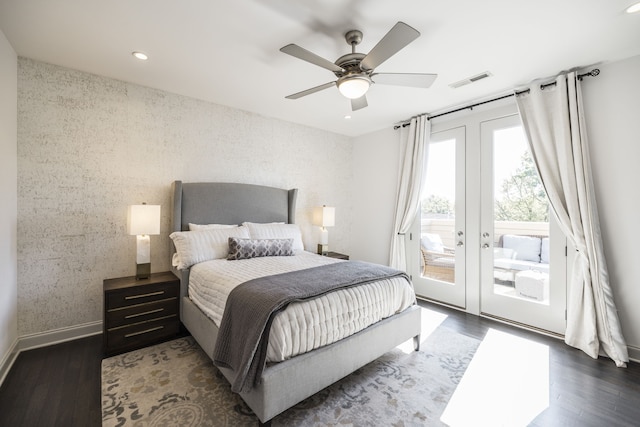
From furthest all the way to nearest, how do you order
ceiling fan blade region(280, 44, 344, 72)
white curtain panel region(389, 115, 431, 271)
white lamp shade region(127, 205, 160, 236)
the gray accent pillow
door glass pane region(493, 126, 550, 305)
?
white curtain panel region(389, 115, 431, 271), door glass pane region(493, 126, 550, 305), the gray accent pillow, white lamp shade region(127, 205, 160, 236), ceiling fan blade region(280, 44, 344, 72)

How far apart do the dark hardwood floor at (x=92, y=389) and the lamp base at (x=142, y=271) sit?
2.35ft

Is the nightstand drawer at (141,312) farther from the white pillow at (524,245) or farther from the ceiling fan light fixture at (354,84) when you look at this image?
the white pillow at (524,245)

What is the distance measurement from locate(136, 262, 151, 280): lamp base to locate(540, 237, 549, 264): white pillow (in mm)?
4357

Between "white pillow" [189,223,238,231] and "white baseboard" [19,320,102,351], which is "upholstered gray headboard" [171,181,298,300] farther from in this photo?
"white baseboard" [19,320,102,351]

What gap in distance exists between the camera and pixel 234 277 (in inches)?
86.9

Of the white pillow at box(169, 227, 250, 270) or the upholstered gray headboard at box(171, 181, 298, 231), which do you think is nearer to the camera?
the white pillow at box(169, 227, 250, 270)

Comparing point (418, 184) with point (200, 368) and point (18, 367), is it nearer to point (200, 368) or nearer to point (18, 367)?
point (200, 368)

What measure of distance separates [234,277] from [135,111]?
2340mm

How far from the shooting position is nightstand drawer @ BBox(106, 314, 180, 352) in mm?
2439

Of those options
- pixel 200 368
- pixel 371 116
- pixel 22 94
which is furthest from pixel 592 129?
pixel 22 94

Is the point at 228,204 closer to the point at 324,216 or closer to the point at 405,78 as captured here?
the point at 324,216

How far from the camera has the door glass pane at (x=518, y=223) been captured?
306 centimetres

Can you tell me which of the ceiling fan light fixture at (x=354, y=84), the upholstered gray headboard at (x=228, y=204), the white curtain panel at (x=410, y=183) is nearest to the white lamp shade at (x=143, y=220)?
the upholstered gray headboard at (x=228, y=204)

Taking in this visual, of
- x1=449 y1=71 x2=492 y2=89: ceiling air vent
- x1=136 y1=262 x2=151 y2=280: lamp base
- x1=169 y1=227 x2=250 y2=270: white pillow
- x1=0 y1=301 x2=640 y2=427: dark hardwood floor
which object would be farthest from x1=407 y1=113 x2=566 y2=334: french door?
x1=136 y1=262 x2=151 y2=280: lamp base
